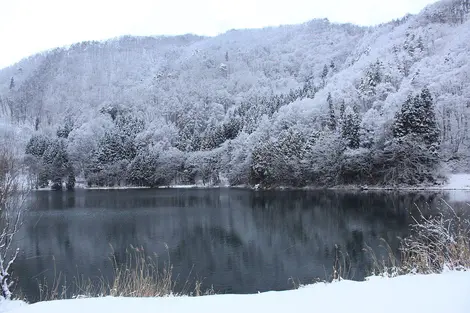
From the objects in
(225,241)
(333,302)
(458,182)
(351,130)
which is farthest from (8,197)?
(351,130)

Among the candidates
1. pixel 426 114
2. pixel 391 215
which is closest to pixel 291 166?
pixel 426 114

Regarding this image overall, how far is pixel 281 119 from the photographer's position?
220 feet

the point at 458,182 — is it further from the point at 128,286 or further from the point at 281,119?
the point at 128,286

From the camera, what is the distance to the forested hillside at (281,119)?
1845 inches

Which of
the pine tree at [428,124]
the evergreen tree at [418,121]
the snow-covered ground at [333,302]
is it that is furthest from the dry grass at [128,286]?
the pine tree at [428,124]

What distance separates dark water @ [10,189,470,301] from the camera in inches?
534

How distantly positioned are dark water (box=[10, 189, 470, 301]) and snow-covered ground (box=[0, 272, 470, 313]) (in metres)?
3.51

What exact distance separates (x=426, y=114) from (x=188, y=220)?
32.9 m

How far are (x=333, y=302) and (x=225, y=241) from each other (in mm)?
15243

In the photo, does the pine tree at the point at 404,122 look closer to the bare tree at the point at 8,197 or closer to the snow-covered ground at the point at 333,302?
the snow-covered ground at the point at 333,302

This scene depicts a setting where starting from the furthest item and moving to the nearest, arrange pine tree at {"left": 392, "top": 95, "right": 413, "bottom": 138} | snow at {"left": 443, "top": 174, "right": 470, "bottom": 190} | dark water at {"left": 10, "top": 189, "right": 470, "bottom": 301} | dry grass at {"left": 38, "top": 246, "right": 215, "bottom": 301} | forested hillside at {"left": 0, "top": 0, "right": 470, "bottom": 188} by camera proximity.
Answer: forested hillside at {"left": 0, "top": 0, "right": 470, "bottom": 188} → pine tree at {"left": 392, "top": 95, "right": 413, "bottom": 138} → snow at {"left": 443, "top": 174, "right": 470, "bottom": 190} → dark water at {"left": 10, "top": 189, "right": 470, "bottom": 301} → dry grass at {"left": 38, "top": 246, "right": 215, "bottom": 301}

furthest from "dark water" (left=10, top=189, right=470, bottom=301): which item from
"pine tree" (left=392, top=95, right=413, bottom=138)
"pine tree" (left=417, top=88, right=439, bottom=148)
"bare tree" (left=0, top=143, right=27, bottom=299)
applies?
"pine tree" (left=417, top=88, right=439, bottom=148)

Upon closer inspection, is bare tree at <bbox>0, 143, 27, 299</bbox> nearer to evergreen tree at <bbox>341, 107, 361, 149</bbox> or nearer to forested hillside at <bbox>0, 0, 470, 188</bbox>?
forested hillside at <bbox>0, 0, 470, 188</bbox>

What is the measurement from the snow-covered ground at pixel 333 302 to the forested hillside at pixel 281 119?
1276 centimetres
